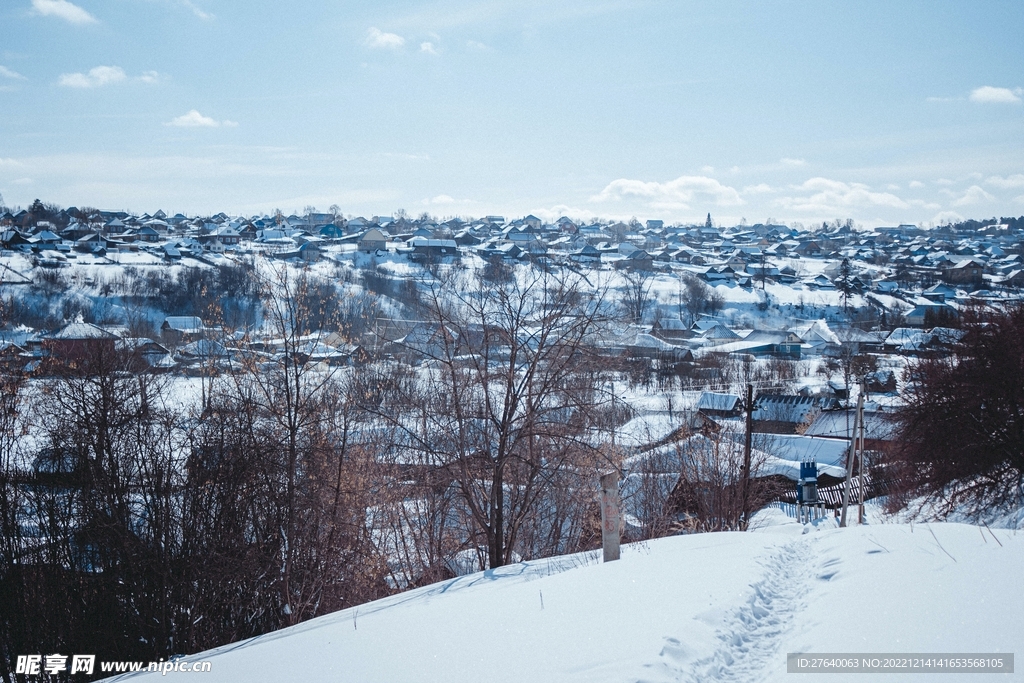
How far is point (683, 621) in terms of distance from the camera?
468 centimetres

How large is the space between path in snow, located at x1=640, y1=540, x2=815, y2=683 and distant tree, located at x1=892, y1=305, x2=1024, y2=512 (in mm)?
15039

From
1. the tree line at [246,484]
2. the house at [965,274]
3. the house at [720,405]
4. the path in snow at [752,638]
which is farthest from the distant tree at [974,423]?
the house at [965,274]

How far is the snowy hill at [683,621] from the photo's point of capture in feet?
13.2

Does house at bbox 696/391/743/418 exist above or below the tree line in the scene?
below

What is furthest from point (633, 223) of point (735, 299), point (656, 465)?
point (656, 465)

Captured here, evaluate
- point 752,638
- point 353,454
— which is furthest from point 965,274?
point 752,638

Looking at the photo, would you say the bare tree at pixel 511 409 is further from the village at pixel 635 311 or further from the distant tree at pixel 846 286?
the distant tree at pixel 846 286

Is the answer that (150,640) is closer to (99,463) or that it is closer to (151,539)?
(151,539)

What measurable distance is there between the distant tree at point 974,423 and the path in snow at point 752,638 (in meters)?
15.0

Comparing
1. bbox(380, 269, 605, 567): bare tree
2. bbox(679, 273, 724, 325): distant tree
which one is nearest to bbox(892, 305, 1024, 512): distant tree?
bbox(380, 269, 605, 567): bare tree

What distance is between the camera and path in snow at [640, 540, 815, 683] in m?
4.02

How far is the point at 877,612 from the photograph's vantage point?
452cm

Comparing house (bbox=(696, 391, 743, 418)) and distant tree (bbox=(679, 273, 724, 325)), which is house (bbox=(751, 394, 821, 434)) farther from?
distant tree (bbox=(679, 273, 724, 325))

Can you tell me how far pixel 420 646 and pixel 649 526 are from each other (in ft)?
48.5
